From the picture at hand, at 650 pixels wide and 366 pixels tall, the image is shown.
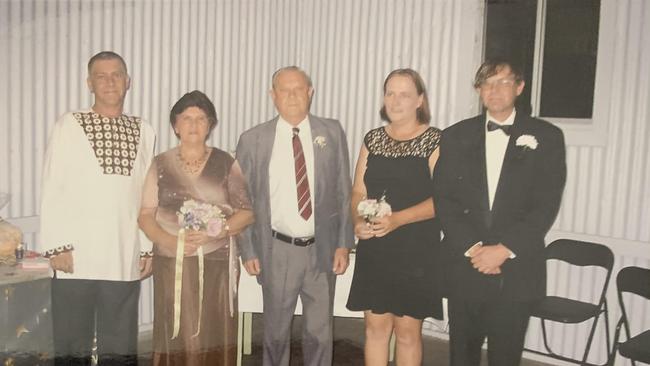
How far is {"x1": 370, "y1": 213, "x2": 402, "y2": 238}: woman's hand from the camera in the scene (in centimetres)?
279

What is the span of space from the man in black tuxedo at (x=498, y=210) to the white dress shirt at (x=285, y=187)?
27.5 inches

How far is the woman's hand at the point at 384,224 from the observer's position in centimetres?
279

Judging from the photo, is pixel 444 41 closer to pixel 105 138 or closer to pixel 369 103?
pixel 369 103

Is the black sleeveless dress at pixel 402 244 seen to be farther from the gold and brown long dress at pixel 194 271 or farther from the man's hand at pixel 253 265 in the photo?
the gold and brown long dress at pixel 194 271

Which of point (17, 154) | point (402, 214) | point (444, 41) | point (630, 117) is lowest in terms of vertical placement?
point (402, 214)

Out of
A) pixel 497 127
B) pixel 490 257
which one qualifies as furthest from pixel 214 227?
pixel 497 127

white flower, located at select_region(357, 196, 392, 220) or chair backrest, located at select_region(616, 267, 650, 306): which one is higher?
white flower, located at select_region(357, 196, 392, 220)

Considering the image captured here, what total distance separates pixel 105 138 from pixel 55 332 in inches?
37.8

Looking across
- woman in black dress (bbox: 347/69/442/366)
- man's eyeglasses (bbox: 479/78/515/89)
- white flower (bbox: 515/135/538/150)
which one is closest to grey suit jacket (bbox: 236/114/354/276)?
woman in black dress (bbox: 347/69/442/366)

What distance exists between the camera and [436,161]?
2.78 meters

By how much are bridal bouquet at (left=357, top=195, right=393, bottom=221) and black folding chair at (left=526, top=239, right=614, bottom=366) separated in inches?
51.7

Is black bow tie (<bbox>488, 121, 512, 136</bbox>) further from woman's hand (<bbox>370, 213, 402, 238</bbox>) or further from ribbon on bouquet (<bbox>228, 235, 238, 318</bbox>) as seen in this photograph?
ribbon on bouquet (<bbox>228, 235, 238, 318</bbox>)

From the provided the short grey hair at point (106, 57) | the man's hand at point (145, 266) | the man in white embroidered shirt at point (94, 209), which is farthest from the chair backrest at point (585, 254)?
the short grey hair at point (106, 57)

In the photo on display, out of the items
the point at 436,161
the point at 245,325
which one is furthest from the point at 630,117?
the point at 245,325
